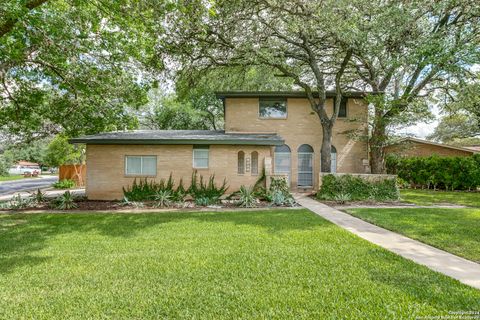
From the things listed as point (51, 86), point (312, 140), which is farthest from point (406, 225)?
point (51, 86)

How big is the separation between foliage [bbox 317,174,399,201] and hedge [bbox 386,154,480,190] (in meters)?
7.02

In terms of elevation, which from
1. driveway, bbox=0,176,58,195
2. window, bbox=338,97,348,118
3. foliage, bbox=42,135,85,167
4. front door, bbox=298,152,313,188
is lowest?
driveway, bbox=0,176,58,195

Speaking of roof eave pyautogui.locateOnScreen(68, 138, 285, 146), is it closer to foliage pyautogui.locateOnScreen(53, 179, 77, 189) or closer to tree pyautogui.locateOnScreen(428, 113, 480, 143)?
foliage pyautogui.locateOnScreen(53, 179, 77, 189)

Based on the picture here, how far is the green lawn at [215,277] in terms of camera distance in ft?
11.0

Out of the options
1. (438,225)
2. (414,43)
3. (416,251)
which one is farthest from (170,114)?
(416,251)

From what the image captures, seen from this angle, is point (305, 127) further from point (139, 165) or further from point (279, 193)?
point (139, 165)

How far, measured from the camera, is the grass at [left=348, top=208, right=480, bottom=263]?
19.3ft

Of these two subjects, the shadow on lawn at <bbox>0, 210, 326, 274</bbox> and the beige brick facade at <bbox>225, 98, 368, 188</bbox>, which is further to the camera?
the beige brick facade at <bbox>225, 98, 368, 188</bbox>

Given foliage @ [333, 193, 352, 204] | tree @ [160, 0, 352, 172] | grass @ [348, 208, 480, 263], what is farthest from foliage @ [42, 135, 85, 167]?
grass @ [348, 208, 480, 263]

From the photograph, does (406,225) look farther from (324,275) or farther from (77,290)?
(77,290)

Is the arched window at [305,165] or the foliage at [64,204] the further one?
the arched window at [305,165]

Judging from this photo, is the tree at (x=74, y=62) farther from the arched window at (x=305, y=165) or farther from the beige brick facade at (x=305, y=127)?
the arched window at (x=305, y=165)

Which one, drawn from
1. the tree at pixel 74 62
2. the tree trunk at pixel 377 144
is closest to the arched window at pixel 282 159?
the tree trunk at pixel 377 144

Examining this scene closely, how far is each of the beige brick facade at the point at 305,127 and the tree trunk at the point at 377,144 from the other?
0.71 metres
